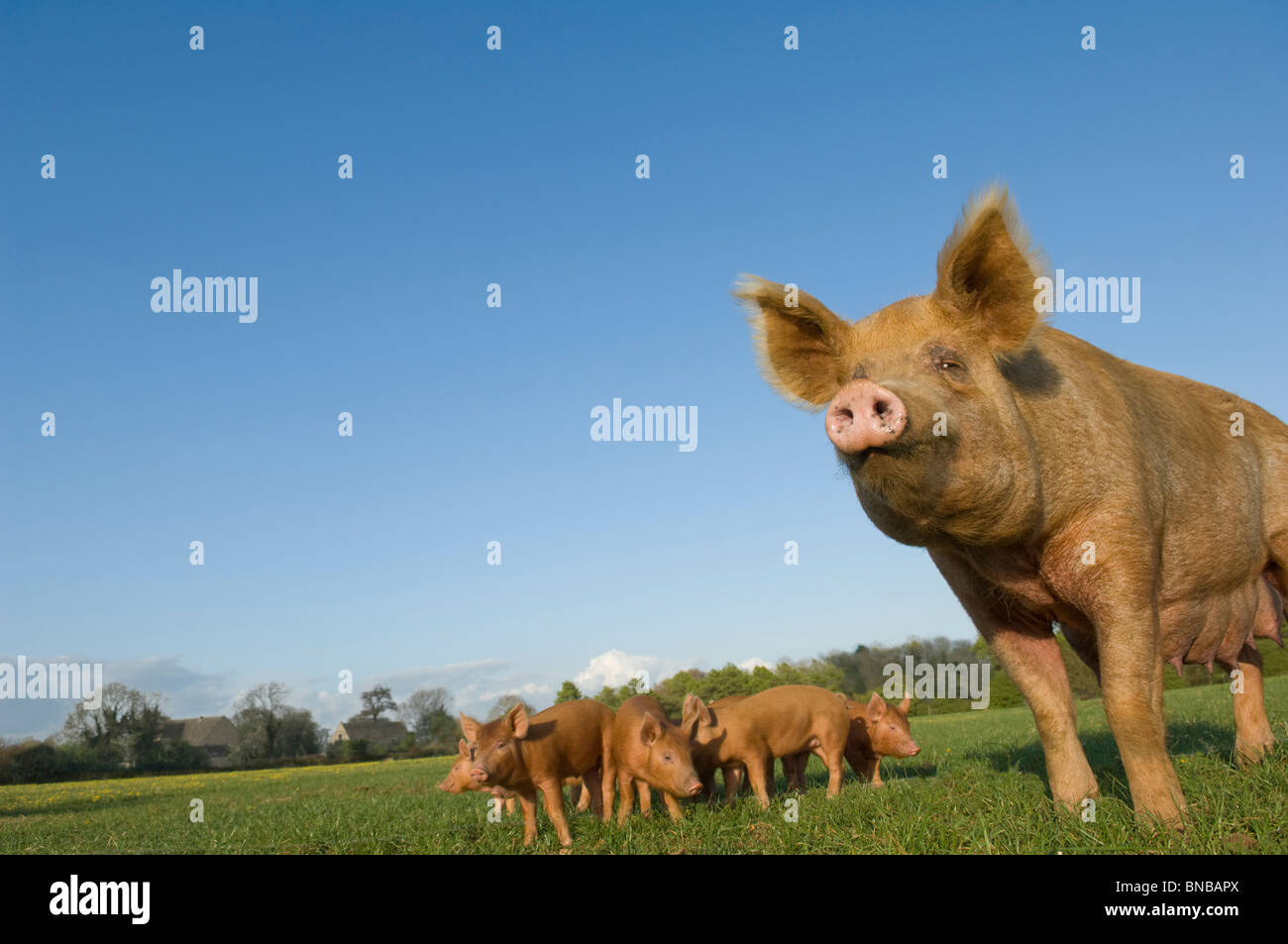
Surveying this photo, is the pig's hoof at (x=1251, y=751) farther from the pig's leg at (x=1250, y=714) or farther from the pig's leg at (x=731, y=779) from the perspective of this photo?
the pig's leg at (x=731, y=779)

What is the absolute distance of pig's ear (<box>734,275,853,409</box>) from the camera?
5.16 m

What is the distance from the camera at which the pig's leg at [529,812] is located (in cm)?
614

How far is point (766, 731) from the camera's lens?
7953 millimetres

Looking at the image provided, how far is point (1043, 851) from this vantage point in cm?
414

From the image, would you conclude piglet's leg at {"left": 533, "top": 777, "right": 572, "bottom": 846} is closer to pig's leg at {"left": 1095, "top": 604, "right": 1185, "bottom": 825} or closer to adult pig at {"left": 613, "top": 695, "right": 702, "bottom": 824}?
adult pig at {"left": 613, "top": 695, "right": 702, "bottom": 824}

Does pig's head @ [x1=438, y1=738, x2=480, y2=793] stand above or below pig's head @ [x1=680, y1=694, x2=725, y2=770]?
below

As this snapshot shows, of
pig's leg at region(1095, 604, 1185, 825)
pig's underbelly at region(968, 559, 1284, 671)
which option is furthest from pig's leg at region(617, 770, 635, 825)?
pig's leg at region(1095, 604, 1185, 825)

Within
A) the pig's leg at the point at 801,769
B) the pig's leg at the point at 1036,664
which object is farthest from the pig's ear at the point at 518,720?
the pig's leg at the point at 801,769

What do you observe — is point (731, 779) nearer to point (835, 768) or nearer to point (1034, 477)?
point (835, 768)

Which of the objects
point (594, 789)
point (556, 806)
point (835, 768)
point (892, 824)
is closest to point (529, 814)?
point (556, 806)
